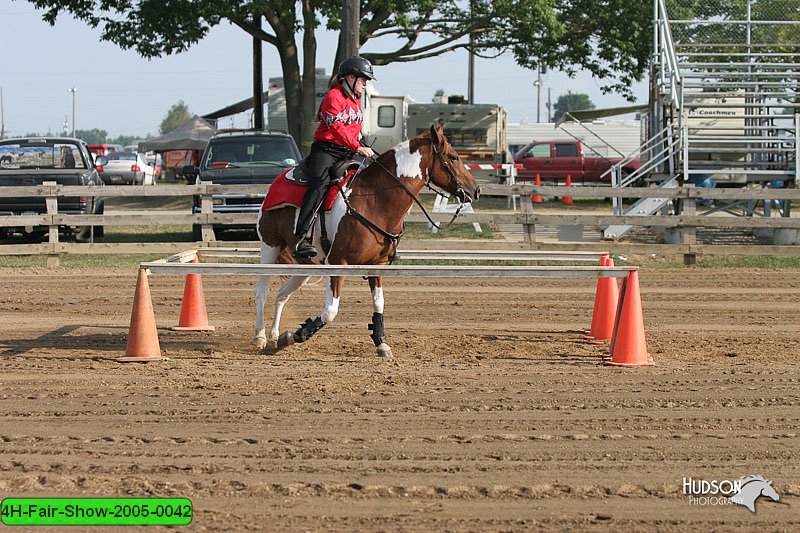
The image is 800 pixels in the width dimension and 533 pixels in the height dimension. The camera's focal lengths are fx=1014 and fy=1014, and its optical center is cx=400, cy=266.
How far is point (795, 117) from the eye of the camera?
22047 millimetres

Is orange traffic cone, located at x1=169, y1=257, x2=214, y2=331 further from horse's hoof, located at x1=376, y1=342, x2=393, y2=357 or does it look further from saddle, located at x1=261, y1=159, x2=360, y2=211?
horse's hoof, located at x1=376, y1=342, x2=393, y2=357

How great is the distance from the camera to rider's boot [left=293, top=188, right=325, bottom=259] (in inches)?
377

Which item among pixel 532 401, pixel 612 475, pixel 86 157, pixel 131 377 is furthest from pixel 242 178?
pixel 612 475

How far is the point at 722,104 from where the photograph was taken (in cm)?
2242

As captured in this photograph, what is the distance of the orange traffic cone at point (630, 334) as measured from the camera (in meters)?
9.20

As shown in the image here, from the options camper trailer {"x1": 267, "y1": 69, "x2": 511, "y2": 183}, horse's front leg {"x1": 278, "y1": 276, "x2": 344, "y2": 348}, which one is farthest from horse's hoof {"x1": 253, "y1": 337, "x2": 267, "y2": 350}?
camper trailer {"x1": 267, "y1": 69, "x2": 511, "y2": 183}

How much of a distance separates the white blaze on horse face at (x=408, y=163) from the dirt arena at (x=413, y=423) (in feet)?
5.73

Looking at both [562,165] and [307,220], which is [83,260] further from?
[562,165]

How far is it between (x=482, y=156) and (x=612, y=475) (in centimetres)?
2938

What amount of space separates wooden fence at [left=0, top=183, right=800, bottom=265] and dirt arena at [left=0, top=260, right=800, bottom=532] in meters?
5.70

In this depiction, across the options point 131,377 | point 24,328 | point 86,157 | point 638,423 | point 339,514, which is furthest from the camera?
point 86,157

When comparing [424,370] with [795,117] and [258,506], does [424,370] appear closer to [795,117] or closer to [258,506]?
[258,506]

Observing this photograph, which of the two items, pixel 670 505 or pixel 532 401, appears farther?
pixel 532 401

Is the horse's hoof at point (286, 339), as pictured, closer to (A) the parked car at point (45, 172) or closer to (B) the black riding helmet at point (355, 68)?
(B) the black riding helmet at point (355, 68)
